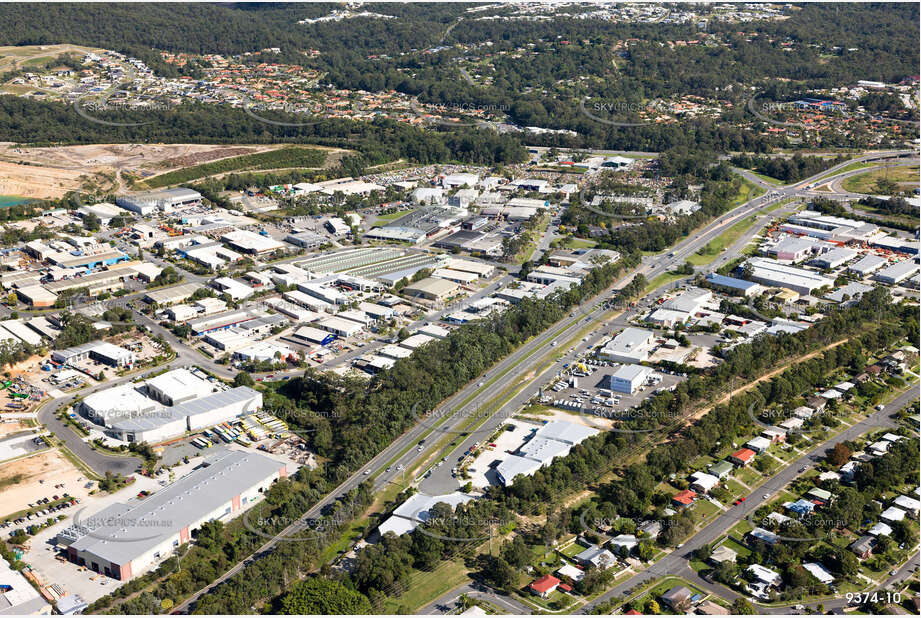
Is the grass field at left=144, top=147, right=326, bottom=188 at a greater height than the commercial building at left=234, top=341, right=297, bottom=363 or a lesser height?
greater

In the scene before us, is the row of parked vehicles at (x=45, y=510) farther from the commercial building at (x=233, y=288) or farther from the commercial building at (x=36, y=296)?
the commercial building at (x=36, y=296)

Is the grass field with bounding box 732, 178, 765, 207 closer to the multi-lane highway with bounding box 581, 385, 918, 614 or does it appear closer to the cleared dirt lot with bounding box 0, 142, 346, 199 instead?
the multi-lane highway with bounding box 581, 385, 918, 614

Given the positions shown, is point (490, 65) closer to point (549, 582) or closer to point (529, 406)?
point (529, 406)

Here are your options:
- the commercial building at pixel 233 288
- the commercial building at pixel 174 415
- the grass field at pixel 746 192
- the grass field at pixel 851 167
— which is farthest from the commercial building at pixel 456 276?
the grass field at pixel 851 167

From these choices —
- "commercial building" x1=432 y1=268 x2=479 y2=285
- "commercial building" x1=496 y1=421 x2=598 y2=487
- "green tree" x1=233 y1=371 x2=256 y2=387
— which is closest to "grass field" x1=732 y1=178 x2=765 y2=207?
"commercial building" x1=432 y1=268 x2=479 y2=285

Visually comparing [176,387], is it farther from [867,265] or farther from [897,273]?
[897,273]
